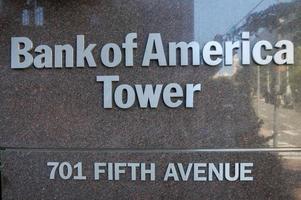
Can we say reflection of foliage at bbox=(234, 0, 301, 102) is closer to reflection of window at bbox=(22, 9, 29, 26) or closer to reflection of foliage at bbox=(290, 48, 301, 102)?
reflection of foliage at bbox=(290, 48, 301, 102)

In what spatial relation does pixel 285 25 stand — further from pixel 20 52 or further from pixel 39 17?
pixel 20 52

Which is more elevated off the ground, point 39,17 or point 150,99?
point 39,17

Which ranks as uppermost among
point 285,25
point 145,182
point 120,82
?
point 285,25

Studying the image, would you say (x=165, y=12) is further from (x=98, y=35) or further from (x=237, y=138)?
(x=237, y=138)

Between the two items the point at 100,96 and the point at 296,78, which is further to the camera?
the point at 100,96

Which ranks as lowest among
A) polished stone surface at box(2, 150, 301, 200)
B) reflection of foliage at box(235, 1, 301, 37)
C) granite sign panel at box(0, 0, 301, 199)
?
polished stone surface at box(2, 150, 301, 200)

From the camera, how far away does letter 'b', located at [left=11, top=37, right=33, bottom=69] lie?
359 cm

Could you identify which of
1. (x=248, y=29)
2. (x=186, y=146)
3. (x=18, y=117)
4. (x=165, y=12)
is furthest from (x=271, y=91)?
(x=18, y=117)

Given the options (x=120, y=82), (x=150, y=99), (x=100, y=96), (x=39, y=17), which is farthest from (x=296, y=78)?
(x=39, y=17)

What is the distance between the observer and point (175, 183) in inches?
139

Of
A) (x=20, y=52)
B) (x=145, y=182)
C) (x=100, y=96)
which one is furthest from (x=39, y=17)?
(x=145, y=182)

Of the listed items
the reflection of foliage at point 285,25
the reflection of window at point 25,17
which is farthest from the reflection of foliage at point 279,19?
the reflection of window at point 25,17

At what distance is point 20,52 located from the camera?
11.8ft

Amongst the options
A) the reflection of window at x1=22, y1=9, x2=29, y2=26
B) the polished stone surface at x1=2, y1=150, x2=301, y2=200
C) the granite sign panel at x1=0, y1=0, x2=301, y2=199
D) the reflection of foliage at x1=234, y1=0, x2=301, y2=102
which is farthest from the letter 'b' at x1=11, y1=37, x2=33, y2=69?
the reflection of foliage at x1=234, y1=0, x2=301, y2=102
